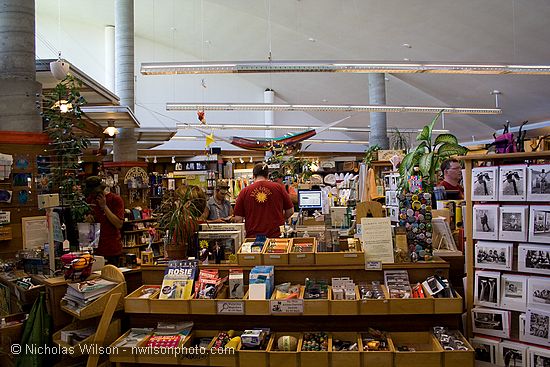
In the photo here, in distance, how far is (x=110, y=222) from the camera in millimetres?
4824

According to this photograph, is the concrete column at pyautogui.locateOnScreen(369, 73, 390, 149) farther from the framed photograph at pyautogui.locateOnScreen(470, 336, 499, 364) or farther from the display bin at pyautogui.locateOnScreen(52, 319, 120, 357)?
the display bin at pyautogui.locateOnScreen(52, 319, 120, 357)

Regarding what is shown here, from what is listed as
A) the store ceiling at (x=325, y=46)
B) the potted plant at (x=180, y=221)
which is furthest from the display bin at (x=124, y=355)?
the store ceiling at (x=325, y=46)

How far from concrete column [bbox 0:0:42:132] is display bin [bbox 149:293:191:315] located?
2.14 metres

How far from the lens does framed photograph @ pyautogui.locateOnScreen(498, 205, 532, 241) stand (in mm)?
3098

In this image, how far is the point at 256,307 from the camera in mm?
3002

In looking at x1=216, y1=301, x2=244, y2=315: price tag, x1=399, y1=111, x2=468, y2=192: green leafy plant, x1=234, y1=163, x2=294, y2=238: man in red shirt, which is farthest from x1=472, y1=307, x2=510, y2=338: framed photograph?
x1=234, y1=163, x2=294, y2=238: man in red shirt

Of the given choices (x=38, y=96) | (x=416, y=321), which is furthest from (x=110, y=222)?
(x=416, y=321)

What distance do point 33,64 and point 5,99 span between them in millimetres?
434

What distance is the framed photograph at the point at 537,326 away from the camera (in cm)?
296

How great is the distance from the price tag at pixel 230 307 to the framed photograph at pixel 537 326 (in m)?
1.91

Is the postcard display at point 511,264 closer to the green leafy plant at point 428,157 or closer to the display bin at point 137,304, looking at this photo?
the green leafy plant at point 428,157

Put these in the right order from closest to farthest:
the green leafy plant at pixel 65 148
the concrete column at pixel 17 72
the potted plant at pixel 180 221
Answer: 1. the potted plant at pixel 180 221
2. the concrete column at pixel 17 72
3. the green leafy plant at pixel 65 148

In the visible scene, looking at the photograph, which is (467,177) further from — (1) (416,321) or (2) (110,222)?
(2) (110,222)

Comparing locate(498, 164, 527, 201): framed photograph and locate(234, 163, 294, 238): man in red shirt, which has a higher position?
locate(498, 164, 527, 201): framed photograph
